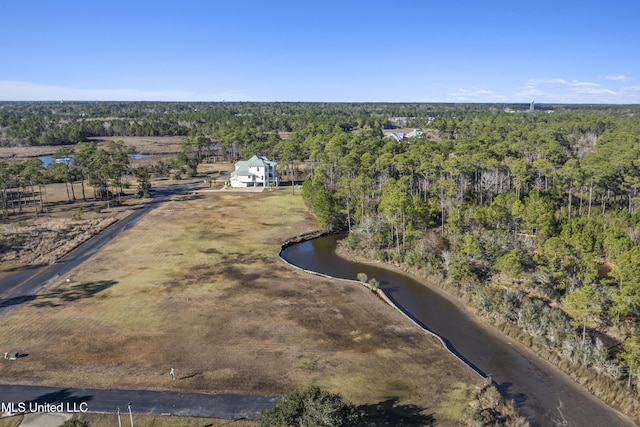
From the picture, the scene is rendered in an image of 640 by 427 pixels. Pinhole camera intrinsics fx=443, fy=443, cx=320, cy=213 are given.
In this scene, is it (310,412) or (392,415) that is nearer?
(310,412)

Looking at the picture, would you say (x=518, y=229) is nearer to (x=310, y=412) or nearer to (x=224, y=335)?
(x=224, y=335)

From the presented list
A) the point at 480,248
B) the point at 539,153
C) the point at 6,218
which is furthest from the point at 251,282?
the point at 539,153

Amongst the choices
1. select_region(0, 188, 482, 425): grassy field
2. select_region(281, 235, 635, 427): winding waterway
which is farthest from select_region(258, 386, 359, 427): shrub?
select_region(281, 235, 635, 427): winding waterway

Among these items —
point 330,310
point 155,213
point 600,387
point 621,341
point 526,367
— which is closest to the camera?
point 600,387

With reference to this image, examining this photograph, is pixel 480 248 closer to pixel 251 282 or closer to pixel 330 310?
pixel 330 310

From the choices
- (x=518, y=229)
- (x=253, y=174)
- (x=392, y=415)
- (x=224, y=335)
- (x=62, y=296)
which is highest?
(x=253, y=174)

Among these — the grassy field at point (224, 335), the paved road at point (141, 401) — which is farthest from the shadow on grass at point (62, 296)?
the paved road at point (141, 401)

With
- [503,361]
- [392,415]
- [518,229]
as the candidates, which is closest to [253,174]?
[518,229]
